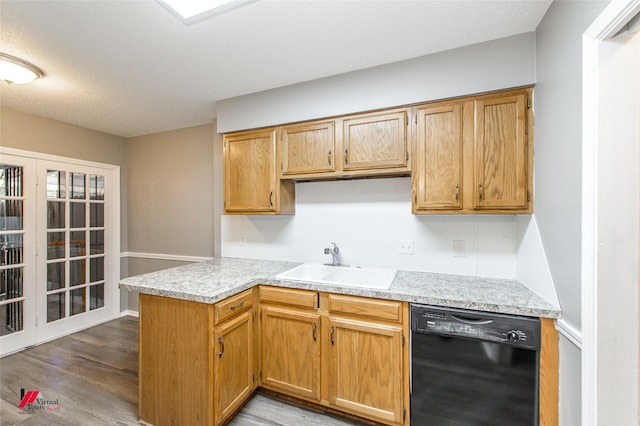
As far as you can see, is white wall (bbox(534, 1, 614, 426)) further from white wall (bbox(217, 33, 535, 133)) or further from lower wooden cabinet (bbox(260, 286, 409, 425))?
lower wooden cabinet (bbox(260, 286, 409, 425))

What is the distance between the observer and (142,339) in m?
1.76

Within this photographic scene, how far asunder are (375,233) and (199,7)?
1890 millimetres

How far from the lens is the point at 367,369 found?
1.72 metres

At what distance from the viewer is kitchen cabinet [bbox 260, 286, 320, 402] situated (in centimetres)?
185

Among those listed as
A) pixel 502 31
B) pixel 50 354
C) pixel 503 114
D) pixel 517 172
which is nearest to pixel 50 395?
pixel 50 354

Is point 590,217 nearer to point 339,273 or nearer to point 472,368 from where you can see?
point 472,368

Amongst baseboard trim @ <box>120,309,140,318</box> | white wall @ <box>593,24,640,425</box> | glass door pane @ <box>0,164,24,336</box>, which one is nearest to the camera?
white wall @ <box>593,24,640,425</box>

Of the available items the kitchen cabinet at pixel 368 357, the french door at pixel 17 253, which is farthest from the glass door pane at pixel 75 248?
the kitchen cabinet at pixel 368 357

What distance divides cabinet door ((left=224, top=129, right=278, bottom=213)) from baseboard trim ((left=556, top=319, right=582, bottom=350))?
6.50 feet

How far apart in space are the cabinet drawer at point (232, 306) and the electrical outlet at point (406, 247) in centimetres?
123

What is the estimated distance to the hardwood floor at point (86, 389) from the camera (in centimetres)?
184

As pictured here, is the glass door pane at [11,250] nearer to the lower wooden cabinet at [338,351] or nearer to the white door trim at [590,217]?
the lower wooden cabinet at [338,351]

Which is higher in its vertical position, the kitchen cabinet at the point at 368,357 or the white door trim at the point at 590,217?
the white door trim at the point at 590,217

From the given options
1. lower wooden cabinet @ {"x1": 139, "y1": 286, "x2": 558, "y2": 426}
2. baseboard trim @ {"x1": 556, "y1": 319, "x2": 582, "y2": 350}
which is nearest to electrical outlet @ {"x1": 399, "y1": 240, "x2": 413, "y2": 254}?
lower wooden cabinet @ {"x1": 139, "y1": 286, "x2": 558, "y2": 426}
